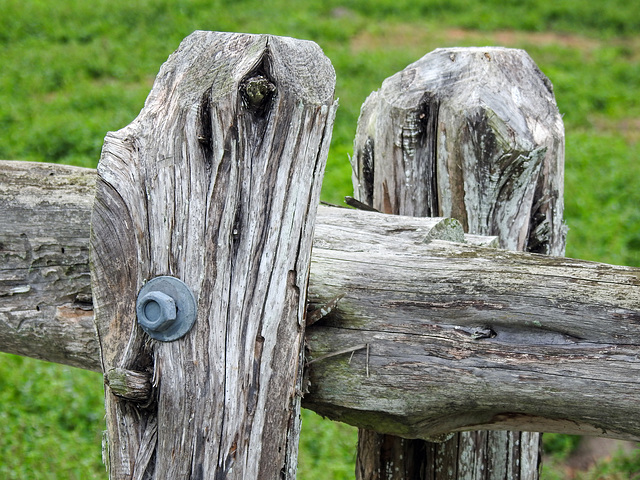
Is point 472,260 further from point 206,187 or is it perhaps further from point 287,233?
point 206,187

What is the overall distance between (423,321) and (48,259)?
2.98ft

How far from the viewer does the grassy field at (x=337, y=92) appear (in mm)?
4047

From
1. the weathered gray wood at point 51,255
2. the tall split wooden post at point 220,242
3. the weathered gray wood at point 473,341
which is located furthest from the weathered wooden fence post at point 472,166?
the tall split wooden post at point 220,242

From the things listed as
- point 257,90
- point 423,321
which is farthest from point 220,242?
point 423,321

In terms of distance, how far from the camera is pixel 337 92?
32.5 ft

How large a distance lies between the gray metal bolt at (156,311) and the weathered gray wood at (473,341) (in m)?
0.34

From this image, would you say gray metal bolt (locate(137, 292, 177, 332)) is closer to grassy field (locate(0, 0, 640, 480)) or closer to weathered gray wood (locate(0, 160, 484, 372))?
weathered gray wood (locate(0, 160, 484, 372))

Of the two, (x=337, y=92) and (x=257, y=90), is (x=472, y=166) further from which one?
(x=337, y=92)

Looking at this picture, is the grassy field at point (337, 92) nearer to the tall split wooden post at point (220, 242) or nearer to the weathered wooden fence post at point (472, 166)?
the weathered wooden fence post at point (472, 166)

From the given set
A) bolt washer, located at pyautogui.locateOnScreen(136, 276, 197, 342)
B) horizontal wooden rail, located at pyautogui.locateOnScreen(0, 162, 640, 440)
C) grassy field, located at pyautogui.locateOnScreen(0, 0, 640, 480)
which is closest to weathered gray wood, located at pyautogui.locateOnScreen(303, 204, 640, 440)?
horizontal wooden rail, located at pyautogui.locateOnScreen(0, 162, 640, 440)

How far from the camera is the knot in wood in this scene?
4.25 feet

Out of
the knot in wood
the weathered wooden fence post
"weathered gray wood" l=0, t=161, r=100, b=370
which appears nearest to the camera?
the knot in wood

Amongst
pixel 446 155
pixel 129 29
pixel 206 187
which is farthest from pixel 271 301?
pixel 129 29

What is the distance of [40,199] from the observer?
1.68 meters
